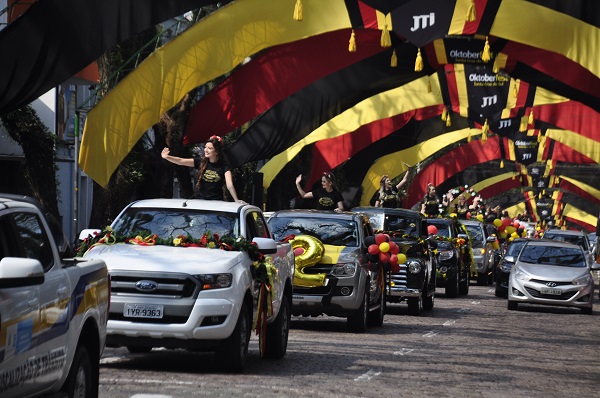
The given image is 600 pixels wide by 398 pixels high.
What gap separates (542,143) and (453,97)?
51.5 ft

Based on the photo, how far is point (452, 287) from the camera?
3469 cm

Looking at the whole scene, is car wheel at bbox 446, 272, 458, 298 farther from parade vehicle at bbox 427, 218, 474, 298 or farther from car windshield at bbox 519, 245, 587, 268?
car windshield at bbox 519, 245, 587, 268

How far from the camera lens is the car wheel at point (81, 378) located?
29.2ft

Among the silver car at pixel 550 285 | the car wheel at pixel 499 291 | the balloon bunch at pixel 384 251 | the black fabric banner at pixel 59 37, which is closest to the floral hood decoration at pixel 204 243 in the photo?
the black fabric banner at pixel 59 37

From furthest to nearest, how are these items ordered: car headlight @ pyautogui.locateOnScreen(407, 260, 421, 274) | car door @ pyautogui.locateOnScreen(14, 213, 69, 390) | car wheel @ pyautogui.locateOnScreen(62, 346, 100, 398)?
car headlight @ pyautogui.locateOnScreen(407, 260, 421, 274) < car wheel @ pyautogui.locateOnScreen(62, 346, 100, 398) < car door @ pyautogui.locateOnScreen(14, 213, 69, 390)

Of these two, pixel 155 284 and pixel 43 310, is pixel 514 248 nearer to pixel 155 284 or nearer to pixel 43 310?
pixel 155 284

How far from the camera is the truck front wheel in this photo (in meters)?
8.91

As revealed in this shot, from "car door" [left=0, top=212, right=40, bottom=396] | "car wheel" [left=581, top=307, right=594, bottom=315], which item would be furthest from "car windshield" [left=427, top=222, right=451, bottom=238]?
"car door" [left=0, top=212, right=40, bottom=396]

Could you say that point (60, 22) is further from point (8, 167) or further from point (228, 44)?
point (8, 167)

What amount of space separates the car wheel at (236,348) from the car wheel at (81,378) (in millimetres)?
3734

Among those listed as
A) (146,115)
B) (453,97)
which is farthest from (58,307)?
(453,97)

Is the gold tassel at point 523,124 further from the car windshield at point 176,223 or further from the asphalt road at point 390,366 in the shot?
the car windshield at point 176,223

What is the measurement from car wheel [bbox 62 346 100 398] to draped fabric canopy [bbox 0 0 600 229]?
1058 cm

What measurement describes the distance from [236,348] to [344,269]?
21.9 ft
